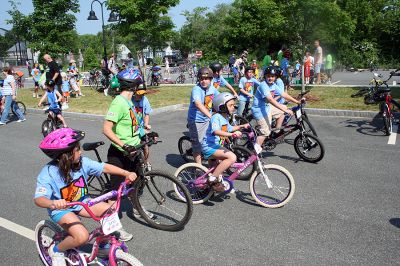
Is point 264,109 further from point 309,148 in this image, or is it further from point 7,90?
point 7,90

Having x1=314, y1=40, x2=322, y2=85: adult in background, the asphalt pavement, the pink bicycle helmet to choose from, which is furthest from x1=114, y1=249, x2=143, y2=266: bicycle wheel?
x1=314, y1=40, x2=322, y2=85: adult in background

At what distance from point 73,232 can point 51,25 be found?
2079 cm

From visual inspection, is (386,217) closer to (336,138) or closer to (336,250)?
(336,250)

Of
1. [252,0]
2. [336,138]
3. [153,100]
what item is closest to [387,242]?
[336,138]

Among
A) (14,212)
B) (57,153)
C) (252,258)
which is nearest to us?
(57,153)

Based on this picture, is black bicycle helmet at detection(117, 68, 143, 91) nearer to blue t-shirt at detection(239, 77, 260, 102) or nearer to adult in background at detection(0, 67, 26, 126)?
blue t-shirt at detection(239, 77, 260, 102)

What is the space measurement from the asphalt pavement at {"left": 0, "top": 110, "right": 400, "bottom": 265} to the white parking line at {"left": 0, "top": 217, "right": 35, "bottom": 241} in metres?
0.04

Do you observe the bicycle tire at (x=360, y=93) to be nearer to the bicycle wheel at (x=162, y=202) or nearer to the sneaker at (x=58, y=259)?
the bicycle wheel at (x=162, y=202)

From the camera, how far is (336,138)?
8.57 metres

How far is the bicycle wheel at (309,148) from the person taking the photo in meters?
6.75

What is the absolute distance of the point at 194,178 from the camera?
5258 mm

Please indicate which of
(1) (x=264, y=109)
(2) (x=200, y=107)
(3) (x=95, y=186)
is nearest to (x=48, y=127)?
(3) (x=95, y=186)

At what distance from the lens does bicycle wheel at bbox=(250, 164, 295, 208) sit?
493cm

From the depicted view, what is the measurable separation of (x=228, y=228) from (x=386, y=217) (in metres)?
2.02
